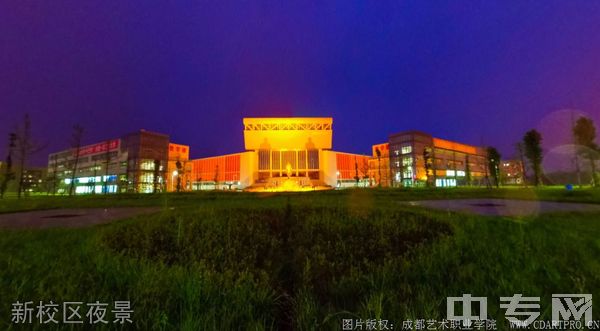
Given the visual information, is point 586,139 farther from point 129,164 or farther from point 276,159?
point 129,164

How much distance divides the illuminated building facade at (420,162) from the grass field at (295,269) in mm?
78884

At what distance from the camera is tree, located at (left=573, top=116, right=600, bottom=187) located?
44375 millimetres

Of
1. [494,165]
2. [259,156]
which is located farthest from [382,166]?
[259,156]

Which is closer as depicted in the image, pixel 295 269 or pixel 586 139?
pixel 295 269

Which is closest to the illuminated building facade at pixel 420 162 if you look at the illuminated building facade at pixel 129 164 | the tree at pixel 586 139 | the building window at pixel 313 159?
the building window at pixel 313 159

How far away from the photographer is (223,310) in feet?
7.91

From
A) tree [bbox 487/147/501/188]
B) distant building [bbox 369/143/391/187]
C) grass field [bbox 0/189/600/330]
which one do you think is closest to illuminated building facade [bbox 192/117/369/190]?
distant building [bbox 369/143/391/187]

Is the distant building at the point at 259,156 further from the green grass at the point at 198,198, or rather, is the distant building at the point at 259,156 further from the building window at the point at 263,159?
the green grass at the point at 198,198

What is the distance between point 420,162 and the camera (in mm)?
84125

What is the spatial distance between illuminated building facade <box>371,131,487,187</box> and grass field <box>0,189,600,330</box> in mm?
78884

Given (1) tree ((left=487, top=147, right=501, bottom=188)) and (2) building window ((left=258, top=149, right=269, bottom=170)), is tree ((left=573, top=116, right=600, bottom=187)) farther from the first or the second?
(2) building window ((left=258, top=149, right=269, bottom=170))

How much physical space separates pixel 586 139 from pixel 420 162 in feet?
132

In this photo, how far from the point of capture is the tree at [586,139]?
1747 inches

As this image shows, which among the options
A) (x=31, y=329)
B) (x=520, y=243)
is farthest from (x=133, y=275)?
(x=520, y=243)
